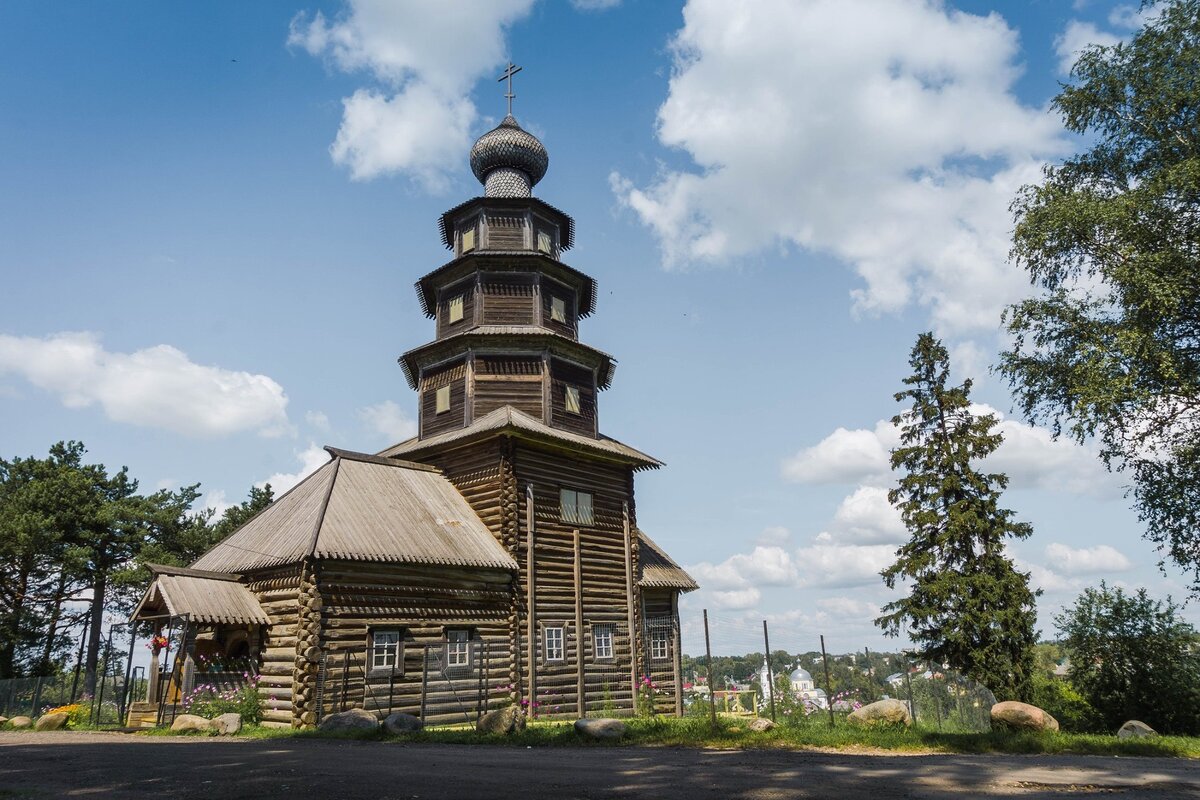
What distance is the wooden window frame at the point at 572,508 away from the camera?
26219 mm

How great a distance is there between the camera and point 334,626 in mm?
19500

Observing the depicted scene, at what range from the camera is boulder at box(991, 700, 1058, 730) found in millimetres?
15227

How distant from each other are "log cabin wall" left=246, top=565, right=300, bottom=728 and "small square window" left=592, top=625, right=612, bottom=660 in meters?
9.94

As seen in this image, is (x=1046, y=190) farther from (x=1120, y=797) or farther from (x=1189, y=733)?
(x=1120, y=797)

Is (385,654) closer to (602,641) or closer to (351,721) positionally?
(351,721)

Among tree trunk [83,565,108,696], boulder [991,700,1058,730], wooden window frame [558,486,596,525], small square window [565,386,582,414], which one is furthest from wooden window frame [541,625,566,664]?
tree trunk [83,565,108,696]

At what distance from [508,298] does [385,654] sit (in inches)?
563

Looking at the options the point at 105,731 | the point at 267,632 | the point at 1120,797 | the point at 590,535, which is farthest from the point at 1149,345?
the point at 105,731

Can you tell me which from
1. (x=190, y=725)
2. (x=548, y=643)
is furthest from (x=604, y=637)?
(x=190, y=725)

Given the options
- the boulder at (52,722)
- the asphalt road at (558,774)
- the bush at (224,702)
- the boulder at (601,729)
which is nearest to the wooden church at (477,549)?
the bush at (224,702)

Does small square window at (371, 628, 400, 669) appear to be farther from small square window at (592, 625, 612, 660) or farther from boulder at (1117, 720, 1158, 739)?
boulder at (1117, 720, 1158, 739)

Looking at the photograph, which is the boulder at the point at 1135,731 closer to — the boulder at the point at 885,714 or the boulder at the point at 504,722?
the boulder at the point at 885,714

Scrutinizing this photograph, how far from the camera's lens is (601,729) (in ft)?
49.0

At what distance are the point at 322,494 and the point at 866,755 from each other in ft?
55.8
